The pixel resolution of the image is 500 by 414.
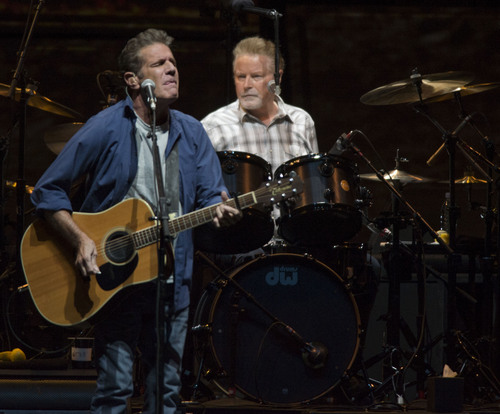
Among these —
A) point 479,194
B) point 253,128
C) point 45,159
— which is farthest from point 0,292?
point 479,194

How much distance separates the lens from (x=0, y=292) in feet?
20.7

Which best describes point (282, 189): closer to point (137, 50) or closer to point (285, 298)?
point (137, 50)

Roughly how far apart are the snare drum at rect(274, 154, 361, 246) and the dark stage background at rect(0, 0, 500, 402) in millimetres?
2659

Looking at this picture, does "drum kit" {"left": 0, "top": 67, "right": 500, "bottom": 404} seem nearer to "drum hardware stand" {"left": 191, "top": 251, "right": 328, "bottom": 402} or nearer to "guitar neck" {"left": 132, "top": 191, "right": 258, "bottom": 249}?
"drum hardware stand" {"left": 191, "top": 251, "right": 328, "bottom": 402}

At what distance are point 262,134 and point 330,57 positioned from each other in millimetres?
2379

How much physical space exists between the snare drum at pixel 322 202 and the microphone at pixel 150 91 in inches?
56.7

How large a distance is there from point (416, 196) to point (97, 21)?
3605 mm

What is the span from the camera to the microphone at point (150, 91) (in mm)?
3285

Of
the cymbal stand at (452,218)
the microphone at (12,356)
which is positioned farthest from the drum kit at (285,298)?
the microphone at (12,356)

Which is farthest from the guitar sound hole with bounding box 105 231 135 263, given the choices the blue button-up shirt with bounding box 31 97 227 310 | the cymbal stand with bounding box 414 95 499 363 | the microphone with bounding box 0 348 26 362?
the cymbal stand with bounding box 414 95 499 363

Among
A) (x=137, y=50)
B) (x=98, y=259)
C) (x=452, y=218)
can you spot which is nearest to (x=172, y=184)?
(x=98, y=259)

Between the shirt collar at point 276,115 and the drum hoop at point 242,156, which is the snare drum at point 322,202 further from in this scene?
the shirt collar at point 276,115

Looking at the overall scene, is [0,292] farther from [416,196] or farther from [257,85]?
[416,196]

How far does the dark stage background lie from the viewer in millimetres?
7441
